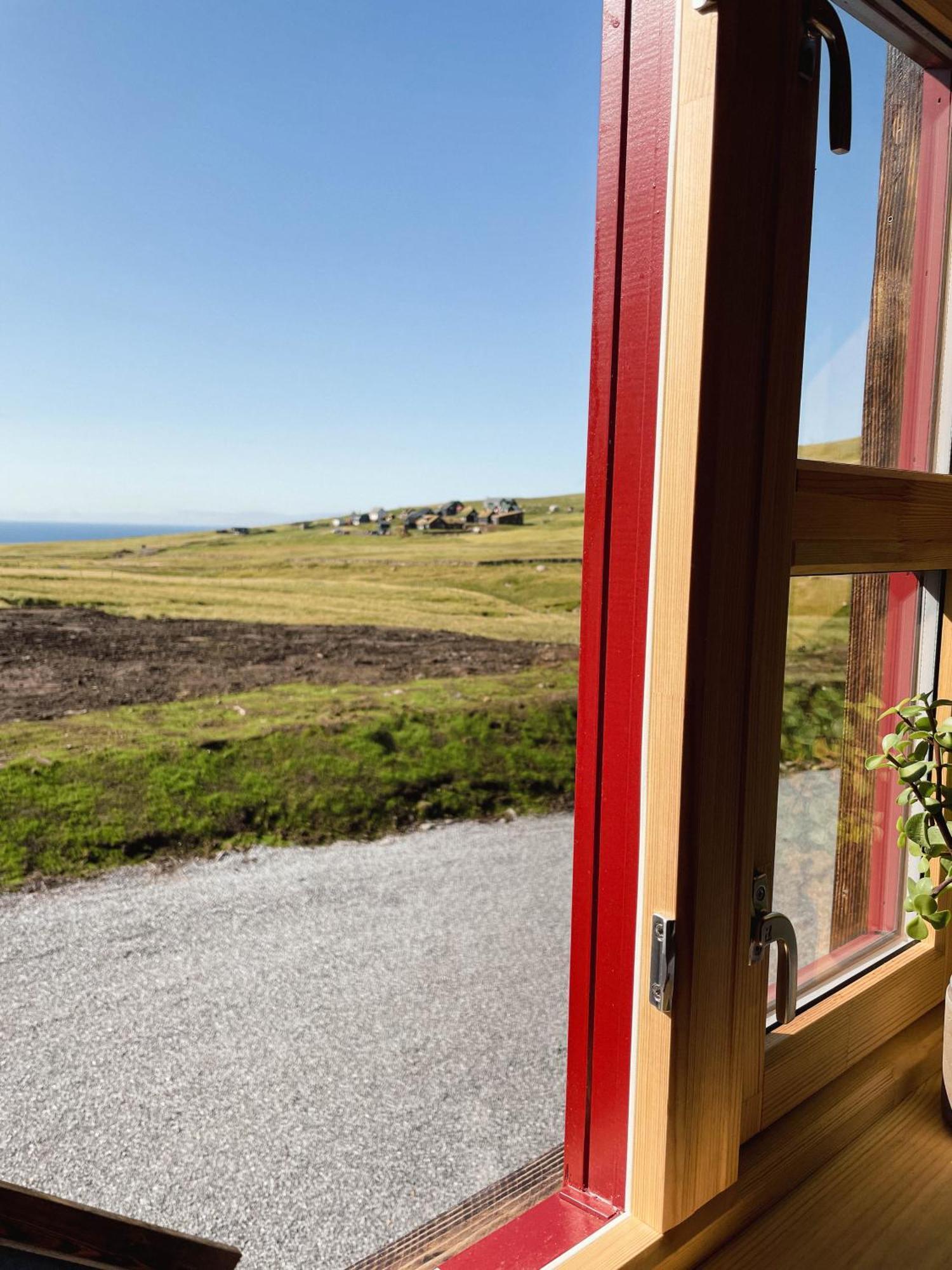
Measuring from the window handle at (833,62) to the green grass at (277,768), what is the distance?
5.03 meters

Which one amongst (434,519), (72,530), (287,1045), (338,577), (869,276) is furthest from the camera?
(434,519)

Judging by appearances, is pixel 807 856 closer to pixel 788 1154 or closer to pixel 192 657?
pixel 788 1154

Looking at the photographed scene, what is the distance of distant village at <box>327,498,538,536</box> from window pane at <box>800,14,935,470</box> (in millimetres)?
6648

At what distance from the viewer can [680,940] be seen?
1.92ft

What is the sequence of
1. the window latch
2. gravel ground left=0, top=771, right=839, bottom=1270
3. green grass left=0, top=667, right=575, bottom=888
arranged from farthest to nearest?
green grass left=0, top=667, right=575, bottom=888
gravel ground left=0, top=771, right=839, bottom=1270
the window latch

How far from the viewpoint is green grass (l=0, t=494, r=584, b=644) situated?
6094 millimetres

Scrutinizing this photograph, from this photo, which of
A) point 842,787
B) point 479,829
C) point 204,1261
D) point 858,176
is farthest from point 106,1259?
point 479,829

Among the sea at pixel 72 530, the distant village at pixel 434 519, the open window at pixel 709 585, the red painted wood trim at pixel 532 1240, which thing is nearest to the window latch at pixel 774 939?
the open window at pixel 709 585

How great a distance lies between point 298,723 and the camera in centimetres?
594

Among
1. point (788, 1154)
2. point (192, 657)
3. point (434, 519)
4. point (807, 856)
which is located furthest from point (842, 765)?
point (434, 519)

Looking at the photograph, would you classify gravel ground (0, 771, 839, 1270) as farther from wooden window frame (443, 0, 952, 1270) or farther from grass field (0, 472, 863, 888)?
wooden window frame (443, 0, 952, 1270)

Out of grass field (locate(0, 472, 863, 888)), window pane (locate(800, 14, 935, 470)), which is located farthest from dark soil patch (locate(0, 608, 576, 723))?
window pane (locate(800, 14, 935, 470))

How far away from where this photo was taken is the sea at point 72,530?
5.99 meters

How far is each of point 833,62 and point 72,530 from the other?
6.66m
